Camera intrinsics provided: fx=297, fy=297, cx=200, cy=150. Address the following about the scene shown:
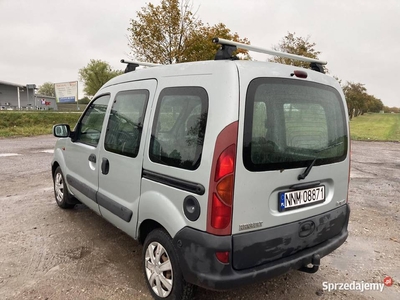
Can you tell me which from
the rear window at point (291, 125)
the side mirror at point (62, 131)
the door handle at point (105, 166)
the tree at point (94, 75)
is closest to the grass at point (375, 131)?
the rear window at point (291, 125)

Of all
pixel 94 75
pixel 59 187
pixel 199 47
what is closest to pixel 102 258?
pixel 59 187

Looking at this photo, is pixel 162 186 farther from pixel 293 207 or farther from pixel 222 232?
pixel 293 207

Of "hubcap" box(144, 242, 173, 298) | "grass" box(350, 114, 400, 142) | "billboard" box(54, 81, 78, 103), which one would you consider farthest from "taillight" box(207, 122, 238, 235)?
"billboard" box(54, 81, 78, 103)

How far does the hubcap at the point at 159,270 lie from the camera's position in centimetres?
231

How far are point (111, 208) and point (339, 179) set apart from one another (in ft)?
7.12

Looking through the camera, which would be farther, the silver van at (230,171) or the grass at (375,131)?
the grass at (375,131)

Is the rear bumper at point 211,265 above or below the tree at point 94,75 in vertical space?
below

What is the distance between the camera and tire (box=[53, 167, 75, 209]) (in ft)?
14.2

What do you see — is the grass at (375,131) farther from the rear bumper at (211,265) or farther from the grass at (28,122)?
the grass at (28,122)

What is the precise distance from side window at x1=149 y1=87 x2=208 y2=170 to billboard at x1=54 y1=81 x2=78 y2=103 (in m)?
36.3

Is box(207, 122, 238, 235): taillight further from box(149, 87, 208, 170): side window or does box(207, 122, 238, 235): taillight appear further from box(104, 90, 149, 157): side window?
box(104, 90, 149, 157): side window

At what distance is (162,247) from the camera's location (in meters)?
2.34

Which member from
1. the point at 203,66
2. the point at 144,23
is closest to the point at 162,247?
the point at 203,66

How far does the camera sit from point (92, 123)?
3549 mm
